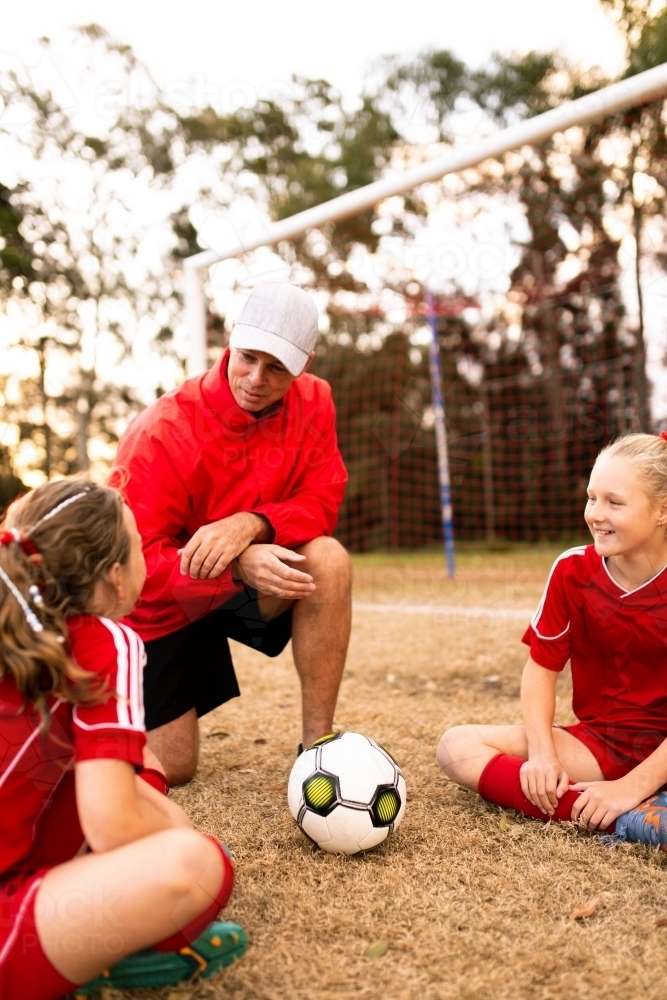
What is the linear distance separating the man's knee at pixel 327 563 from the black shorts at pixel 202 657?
19cm

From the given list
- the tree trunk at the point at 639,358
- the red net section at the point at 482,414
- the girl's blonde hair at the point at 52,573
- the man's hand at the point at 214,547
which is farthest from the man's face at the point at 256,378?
the red net section at the point at 482,414

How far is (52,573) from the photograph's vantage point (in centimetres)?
153

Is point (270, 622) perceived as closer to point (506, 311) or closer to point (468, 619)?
point (468, 619)

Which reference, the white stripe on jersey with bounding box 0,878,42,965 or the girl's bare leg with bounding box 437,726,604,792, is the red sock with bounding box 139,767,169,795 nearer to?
the white stripe on jersey with bounding box 0,878,42,965

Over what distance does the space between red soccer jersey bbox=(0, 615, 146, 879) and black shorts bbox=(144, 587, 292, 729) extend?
1.11 metres

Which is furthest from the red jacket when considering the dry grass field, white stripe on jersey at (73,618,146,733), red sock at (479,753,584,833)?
white stripe on jersey at (73,618,146,733)

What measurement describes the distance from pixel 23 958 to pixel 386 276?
42.8 ft

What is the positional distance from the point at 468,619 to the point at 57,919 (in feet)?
14.7

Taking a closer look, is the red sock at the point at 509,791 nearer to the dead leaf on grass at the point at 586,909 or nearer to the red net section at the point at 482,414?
the dead leaf on grass at the point at 586,909

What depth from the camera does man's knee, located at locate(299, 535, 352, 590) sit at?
2703mm

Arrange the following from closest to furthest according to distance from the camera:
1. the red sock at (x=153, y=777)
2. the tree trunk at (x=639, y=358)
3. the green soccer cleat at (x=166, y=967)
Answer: the green soccer cleat at (x=166, y=967) < the red sock at (x=153, y=777) < the tree trunk at (x=639, y=358)

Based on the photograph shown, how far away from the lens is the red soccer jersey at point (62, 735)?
4.73 ft

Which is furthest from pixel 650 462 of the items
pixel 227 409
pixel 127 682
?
pixel 127 682

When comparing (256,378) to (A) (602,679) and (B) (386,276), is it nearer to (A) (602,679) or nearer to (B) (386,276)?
Result: (A) (602,679)
